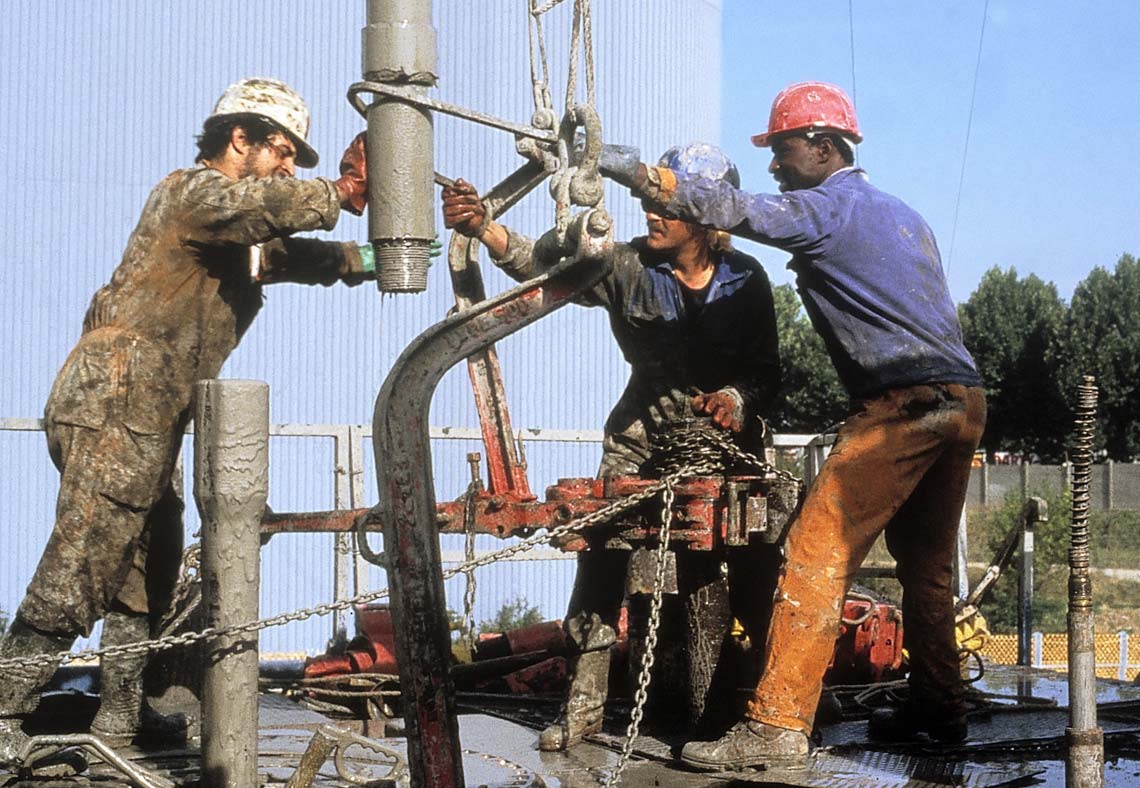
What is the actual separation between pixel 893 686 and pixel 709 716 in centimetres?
124

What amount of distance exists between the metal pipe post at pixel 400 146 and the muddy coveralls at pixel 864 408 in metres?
0.75

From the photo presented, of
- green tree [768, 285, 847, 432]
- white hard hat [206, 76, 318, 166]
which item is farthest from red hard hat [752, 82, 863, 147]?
green tree [768, 285, 847, 432]

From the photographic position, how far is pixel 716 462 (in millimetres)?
4980

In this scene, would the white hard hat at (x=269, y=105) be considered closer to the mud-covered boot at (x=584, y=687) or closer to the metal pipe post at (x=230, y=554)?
the metal pipe post at (x=230, y=554)

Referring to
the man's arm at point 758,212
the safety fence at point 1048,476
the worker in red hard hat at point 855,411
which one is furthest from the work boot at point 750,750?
the safety fence at point 1048,476

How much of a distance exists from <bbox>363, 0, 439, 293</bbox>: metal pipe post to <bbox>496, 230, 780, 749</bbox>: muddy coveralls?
1075 mm

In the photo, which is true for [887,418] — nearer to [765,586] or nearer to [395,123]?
[765,586]

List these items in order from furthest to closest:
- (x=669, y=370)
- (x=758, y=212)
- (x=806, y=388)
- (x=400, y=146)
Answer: (x=806, y=388), (x=669, y=370), (x=758, y=212), (x=400, y=146)

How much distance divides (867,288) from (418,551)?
188 cm

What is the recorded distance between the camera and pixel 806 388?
51406mm

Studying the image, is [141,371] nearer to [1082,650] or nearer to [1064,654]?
[1082,650]

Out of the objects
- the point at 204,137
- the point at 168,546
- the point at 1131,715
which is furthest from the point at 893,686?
the point at 204,137

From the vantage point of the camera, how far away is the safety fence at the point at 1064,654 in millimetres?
17500

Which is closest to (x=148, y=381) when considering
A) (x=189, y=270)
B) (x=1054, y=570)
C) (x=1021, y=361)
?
(x=189, y=270)
